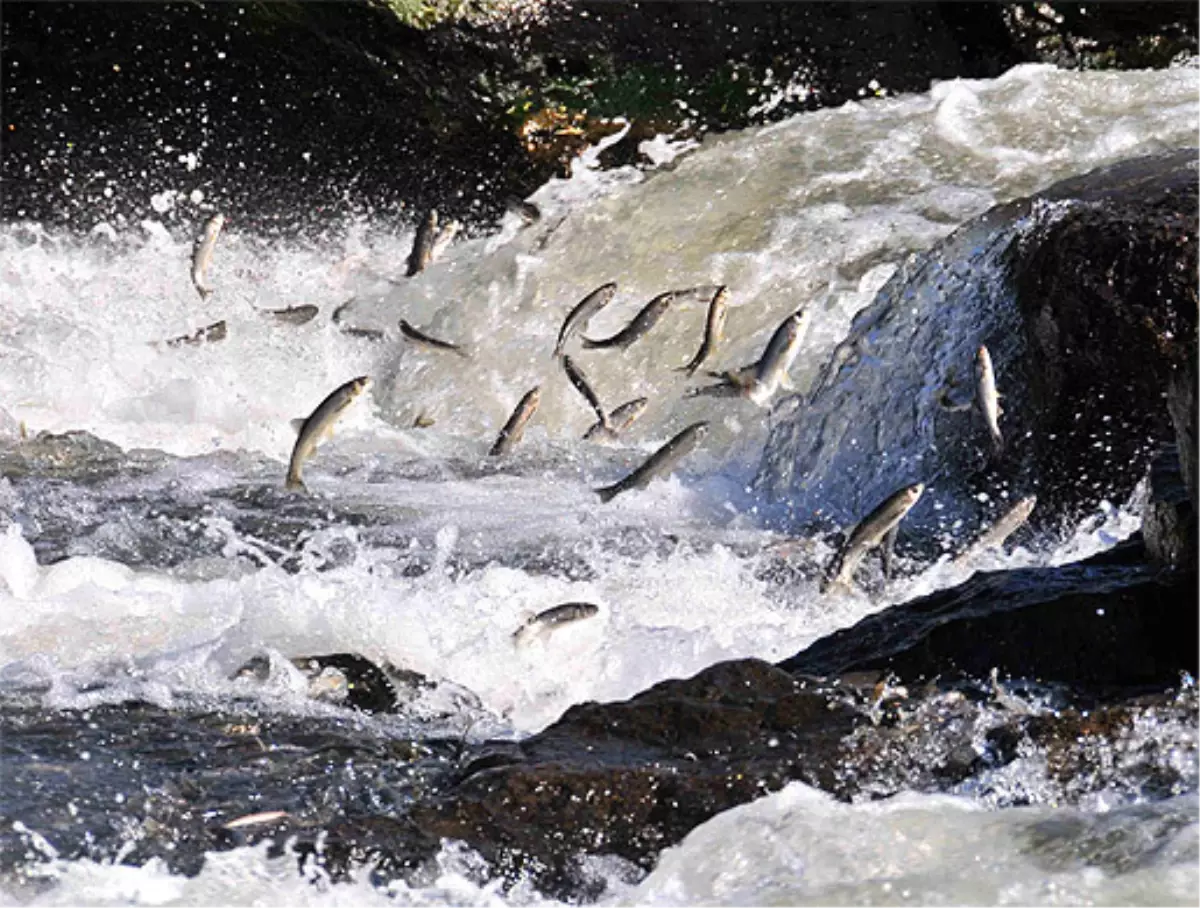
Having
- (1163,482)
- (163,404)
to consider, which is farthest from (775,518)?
(163,404)

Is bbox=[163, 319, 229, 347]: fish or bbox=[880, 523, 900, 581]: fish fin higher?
bbox=[163, 319, 229, 347]: fish

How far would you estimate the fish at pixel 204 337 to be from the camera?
404 inches

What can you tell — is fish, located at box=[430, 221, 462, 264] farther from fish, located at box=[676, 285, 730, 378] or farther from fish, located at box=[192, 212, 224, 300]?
fish, located at box=[676, 285, 730, 378]

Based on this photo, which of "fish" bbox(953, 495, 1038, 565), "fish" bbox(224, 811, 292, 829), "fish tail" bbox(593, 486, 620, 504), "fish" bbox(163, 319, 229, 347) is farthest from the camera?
"fish" bbox(163, 319, 229, 347)

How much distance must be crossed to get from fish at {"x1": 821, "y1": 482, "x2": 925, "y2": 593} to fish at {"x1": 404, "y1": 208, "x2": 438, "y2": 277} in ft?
15.3

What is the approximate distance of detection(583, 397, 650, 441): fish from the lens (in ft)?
29.1

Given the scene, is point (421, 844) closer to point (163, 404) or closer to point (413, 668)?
point (413, 668)

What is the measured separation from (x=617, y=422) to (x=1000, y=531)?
286 cm

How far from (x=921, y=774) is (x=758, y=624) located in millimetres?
2064

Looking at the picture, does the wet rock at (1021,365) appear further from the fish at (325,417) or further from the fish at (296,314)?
the fish at (296,314)

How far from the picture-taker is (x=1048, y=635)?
5.05 metres

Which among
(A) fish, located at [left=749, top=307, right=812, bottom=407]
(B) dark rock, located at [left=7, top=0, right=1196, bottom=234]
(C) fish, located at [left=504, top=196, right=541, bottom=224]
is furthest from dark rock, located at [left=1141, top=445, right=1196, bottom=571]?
(B) dark rock, located at [left=7, top=0, right=1196, bottom=234]

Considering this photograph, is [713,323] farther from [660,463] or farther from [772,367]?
[660,463]

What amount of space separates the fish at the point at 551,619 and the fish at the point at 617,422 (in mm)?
2762
